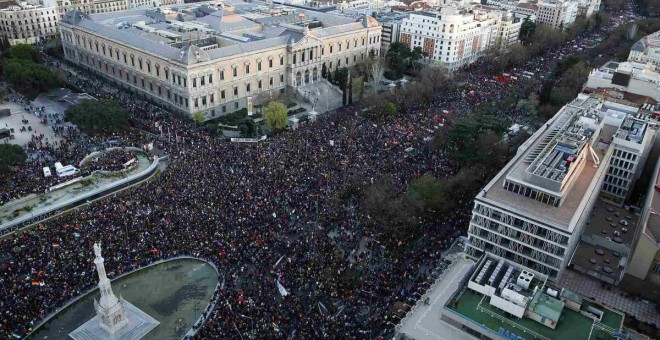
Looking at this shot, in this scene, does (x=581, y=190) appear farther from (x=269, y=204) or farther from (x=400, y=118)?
(x=400, y=118)

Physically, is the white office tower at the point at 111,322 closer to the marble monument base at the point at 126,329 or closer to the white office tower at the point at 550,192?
the marble monument base at the point at 126,329

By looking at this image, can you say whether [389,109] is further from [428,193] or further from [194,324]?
[194,324]

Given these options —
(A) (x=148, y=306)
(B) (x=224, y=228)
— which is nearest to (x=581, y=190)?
(B) (x=224, y=228)

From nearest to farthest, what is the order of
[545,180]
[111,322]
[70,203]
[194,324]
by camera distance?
[111,322]
[194,324]
[545,180]
[70,203]

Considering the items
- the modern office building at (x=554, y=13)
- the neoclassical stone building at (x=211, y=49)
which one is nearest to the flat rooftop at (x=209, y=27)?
the neoclassical stone building at (x=211, y=49)

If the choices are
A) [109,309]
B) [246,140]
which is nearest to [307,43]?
[246,140]

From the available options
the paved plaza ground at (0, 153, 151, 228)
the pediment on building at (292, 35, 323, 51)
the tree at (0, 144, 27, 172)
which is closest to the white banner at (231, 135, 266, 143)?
the paved plaza ground at (0, 153, 151, 228)
